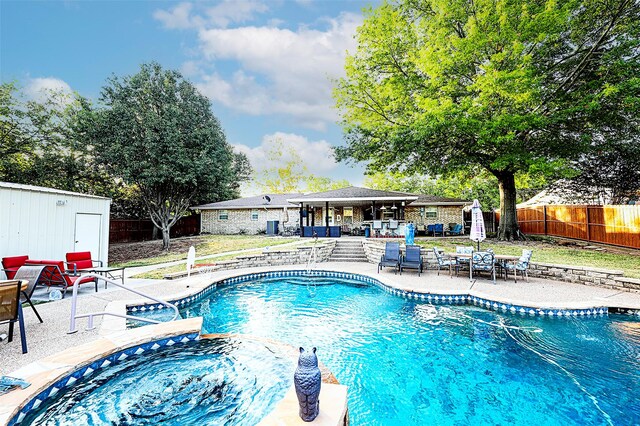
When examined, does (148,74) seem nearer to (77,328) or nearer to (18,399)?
(77,328)

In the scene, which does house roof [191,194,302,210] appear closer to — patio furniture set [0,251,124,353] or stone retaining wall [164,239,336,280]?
stone retaining wall [164,239,336,280]

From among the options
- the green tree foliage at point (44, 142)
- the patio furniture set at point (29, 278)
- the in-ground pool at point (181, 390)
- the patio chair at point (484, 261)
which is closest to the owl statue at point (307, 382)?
the in-ground pool at point (181, 390)

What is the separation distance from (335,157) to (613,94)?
12.2 m

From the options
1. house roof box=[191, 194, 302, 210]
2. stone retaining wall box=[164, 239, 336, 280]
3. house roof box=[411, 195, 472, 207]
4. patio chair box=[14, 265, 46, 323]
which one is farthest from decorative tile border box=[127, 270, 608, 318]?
house roof box=[411, 195, 472, 207]

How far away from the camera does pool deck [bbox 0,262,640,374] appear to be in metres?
4.14

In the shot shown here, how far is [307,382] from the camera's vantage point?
7.32ft

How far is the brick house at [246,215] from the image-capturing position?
24359 mm

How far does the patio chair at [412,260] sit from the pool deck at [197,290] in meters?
0.32

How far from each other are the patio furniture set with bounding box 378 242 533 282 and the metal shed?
1089cm

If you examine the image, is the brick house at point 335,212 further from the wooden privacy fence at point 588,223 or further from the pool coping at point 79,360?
the pool coping at point 79,360

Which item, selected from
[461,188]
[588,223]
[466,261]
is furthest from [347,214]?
[588,223]

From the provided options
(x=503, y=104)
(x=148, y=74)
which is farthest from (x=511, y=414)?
(x=148, y=74)

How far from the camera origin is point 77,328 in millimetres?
4758

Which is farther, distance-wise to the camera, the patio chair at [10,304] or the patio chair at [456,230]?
the patio chair at [456,230]
